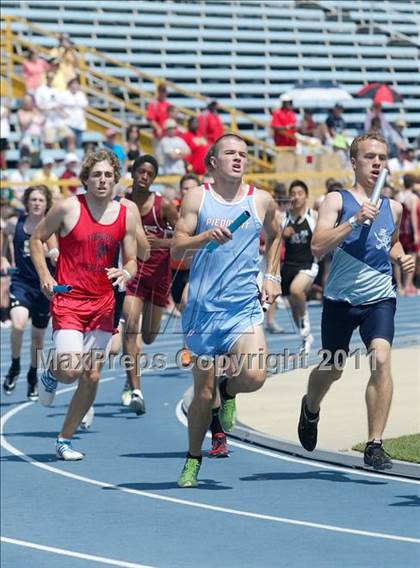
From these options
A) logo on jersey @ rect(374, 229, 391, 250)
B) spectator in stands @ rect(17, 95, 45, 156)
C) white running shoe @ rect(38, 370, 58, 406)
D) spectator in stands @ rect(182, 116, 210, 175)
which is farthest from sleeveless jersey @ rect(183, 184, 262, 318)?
spectator in stands @ rect(17, 95, 45, 156)

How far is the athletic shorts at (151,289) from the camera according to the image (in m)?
13.6

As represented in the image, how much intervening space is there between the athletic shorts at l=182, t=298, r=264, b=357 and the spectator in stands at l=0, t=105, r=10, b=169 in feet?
48.3

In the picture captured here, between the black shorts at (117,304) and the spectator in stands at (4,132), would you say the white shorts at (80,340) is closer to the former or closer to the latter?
the black shorts at (117,304)

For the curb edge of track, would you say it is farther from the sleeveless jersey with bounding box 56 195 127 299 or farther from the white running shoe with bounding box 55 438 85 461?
the sleeveless jersey with bounding box 56 195 127 299

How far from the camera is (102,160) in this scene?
850 cm

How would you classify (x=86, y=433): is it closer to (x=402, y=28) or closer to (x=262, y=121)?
(x=402, y=28)

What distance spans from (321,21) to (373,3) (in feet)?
4.50

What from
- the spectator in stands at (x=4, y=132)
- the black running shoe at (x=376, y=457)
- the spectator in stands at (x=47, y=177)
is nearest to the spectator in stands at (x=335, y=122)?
the spectator in stands at (x=4, y=132)

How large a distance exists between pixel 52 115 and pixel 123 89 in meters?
4.07

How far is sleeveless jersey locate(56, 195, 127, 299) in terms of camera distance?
8.91 m

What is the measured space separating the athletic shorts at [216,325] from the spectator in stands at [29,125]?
16176 millimetres

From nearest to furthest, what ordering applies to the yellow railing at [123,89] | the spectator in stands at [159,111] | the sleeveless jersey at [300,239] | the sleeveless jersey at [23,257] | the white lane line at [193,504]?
the white lane line at [193,504] < the sleeveless jersey at [23,257] < the sleeveless jersey at [300,239] < the spectator in stands at [159,111] < the yellow railing at [123,89]

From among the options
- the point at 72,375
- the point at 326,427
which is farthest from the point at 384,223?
the point at 326,427

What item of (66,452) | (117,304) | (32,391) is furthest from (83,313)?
(32,391)
